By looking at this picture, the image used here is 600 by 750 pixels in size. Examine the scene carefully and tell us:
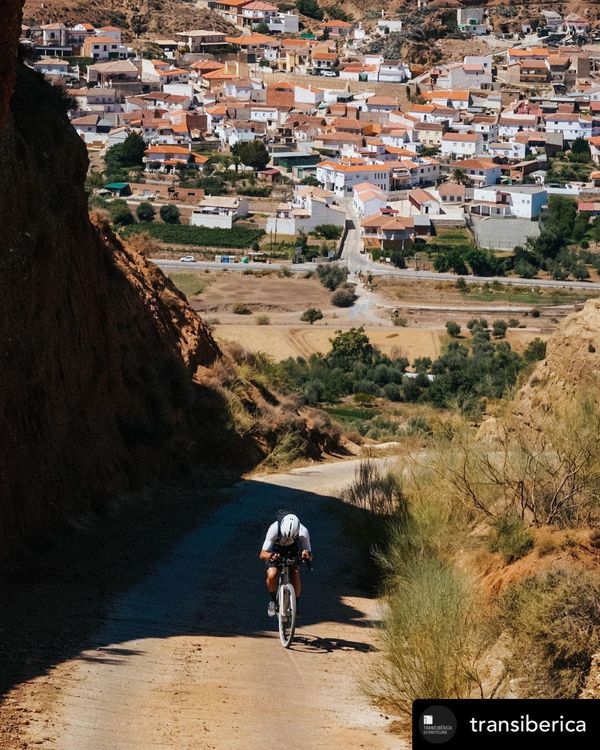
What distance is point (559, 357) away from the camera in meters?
19.9

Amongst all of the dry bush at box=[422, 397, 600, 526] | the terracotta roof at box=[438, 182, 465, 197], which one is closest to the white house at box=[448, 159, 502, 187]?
the terracotta roof at box=[438, 182, 465, 197]

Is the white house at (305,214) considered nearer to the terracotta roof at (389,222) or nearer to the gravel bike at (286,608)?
the terracotta roof at (389,222)

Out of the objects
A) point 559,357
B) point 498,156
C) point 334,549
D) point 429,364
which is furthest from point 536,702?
point 498,156

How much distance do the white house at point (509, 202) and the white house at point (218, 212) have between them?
1235cm

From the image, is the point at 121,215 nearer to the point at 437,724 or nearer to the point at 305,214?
the point at 305,214

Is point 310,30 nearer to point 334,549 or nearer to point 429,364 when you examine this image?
point 429,364

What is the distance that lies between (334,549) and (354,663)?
4.62 meters

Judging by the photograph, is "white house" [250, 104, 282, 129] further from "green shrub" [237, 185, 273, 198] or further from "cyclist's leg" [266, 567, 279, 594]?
"cyclist's leg" [266, 567, 279, 594]

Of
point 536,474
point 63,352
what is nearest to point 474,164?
point 63,352

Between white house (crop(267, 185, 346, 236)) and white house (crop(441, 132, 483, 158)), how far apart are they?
52.7 feet

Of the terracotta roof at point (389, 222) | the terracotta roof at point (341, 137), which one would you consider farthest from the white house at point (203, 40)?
the terracotta roof at point (389, 222)

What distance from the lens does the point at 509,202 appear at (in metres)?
83.4

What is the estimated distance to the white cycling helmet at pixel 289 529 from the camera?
11.6 meters

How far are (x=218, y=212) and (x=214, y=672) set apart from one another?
229 feet
